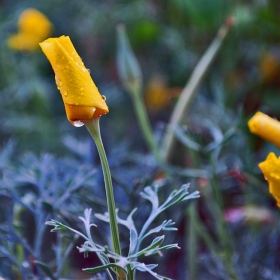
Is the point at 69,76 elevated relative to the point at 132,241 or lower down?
elevated

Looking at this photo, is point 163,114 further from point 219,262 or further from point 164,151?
point 219,262

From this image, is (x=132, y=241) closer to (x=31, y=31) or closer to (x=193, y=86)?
(x=193, y=86)

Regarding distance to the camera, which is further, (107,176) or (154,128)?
(154,128)

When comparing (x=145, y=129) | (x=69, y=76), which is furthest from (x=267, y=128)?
(x=145, y=129)

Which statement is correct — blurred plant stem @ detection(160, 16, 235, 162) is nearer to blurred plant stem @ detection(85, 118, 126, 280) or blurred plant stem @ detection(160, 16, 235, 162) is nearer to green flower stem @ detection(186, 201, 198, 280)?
green flower stem @ detection(186, 201, 198, 280)

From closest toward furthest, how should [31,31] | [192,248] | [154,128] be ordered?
[192,248] < [31,31] < [154,128]

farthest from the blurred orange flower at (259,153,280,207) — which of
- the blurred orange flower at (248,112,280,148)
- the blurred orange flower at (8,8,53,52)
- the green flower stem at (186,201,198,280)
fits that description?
the blurred orange flower at (8,8,53,52)
